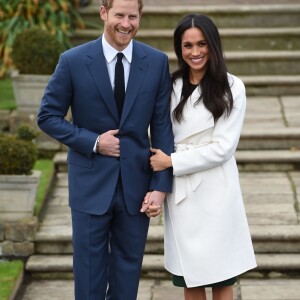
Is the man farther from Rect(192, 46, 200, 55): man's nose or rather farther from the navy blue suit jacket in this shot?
Rect(192, 46, 200, 55): man's nose

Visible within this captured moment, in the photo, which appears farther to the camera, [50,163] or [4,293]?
[50,163]

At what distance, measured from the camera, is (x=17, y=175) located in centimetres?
694

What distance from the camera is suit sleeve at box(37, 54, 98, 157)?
4.89m

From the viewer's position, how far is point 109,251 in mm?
5188

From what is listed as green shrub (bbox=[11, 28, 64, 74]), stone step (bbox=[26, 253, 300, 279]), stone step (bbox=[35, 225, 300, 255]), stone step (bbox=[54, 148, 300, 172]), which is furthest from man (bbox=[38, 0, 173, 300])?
green shrub (bbox=[11, 28, 64, 74])

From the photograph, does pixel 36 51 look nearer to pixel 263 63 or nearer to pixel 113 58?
pixel 263 63

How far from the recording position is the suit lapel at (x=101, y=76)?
4.89 m

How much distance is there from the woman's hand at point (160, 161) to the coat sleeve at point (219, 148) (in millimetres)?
27

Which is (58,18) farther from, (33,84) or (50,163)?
(50,163)

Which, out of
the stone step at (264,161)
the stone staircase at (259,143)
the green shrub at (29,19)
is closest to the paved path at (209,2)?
the stone staircase at (259,143)

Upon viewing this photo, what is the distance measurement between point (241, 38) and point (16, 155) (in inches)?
150

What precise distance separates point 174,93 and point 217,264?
0.87m

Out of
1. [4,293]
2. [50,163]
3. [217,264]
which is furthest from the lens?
[50,163]

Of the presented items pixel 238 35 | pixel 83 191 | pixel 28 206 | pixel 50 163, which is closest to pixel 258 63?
pixel 238 35
